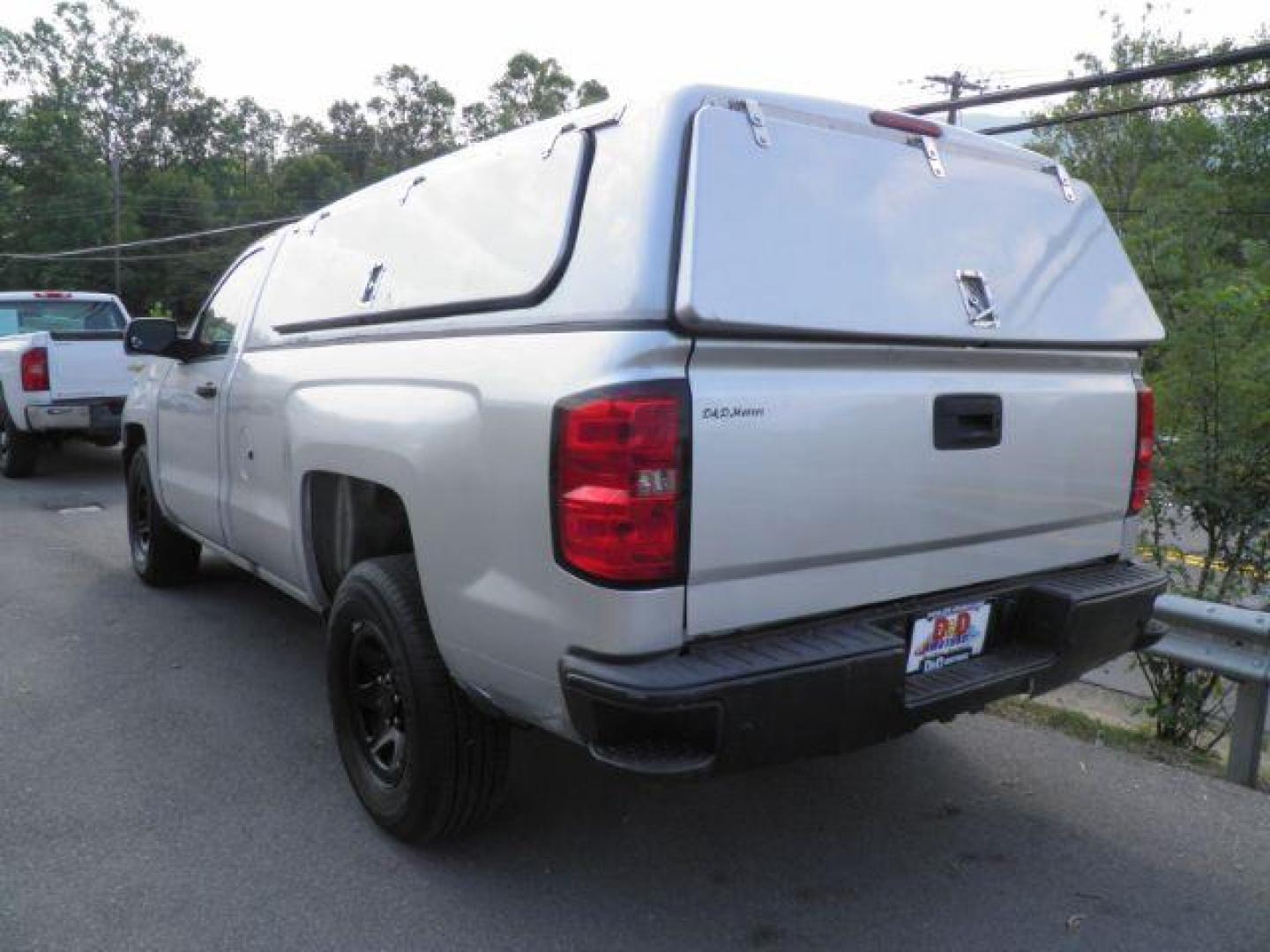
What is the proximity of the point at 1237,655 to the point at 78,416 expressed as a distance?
9678 mm

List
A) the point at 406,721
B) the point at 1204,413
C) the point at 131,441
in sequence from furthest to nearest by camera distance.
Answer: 1. the point at 131,441
2. the point at 1204,413
3. the point at 406,721

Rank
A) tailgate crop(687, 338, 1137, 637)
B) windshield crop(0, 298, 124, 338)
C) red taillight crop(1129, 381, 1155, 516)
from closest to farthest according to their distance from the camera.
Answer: tailgate crop(687, 338, 1137, 637), red taillight crop(1129, 381, 1155, 516), windshield crop(0, 298, 124, 338)

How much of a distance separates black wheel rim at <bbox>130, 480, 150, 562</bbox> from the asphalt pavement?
1.79m

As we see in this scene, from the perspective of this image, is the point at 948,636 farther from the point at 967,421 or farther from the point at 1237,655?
the point at 1237,655

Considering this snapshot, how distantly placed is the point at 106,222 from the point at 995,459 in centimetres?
5596

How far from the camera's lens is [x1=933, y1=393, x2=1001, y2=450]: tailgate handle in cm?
261

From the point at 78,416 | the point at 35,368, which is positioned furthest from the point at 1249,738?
the point at 35,368

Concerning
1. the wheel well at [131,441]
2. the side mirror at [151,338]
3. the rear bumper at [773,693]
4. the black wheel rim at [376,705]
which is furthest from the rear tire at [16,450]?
the rear bumper at [773,693]

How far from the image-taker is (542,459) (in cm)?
228

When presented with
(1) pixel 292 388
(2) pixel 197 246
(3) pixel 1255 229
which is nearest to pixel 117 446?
(1) pixel 292 388

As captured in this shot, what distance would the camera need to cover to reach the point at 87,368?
31.6 ft


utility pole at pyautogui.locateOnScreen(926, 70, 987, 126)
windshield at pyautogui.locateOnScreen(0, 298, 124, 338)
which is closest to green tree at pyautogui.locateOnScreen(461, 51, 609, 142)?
utility pole at pyautogui.locateOnScreen(926, 70, 987, 126)

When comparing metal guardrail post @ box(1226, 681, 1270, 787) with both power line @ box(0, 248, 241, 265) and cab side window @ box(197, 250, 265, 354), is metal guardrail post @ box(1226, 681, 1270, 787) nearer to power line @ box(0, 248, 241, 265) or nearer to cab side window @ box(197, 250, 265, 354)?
cab side window @ box(197, 250, 265, 354)

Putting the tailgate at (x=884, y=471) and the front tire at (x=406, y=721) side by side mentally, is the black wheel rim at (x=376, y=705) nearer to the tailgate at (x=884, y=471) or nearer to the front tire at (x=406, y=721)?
the front tire at (x=406, y=721)
